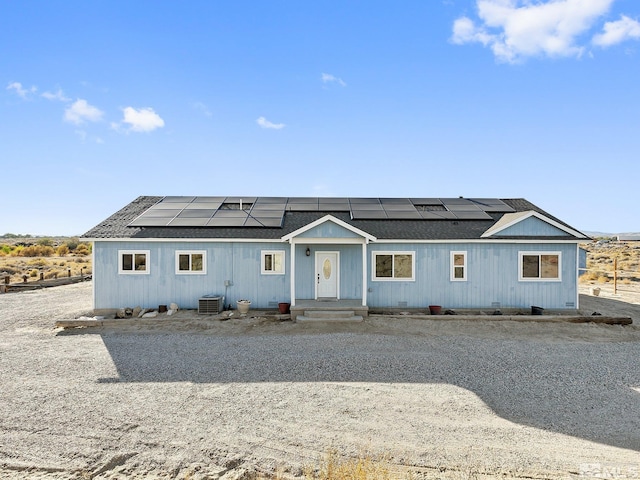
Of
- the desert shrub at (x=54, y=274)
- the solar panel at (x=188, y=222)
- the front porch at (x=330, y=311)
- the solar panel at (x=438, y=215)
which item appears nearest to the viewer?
the front porch at (x=330, y=311)

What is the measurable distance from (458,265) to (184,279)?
432 inches

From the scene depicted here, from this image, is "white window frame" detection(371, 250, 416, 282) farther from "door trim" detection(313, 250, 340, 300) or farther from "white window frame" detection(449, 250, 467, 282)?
"white window frame" detection(449, 250, 467, 282)

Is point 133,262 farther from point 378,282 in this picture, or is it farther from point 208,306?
point 378,282

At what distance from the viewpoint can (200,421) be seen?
229 inches

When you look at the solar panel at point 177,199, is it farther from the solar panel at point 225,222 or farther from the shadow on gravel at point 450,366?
the shadow on gravel at point 450,366

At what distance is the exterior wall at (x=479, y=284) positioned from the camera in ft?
46.9

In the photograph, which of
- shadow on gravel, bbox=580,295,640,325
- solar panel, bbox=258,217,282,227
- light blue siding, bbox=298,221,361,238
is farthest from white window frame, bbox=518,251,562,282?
solar panel, bbox=258,217,282,227

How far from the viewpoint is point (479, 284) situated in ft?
47.1

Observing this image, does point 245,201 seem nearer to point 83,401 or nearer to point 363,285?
point 363,285

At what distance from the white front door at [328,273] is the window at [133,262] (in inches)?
268

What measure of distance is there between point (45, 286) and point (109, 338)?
14.3 metres

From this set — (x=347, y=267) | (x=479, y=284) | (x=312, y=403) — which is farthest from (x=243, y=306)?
(x=479, y=284)

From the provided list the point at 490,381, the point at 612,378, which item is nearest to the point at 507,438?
the point at 490,381

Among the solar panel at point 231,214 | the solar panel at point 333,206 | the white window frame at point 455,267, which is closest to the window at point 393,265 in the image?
the white window frame at point 455,267
